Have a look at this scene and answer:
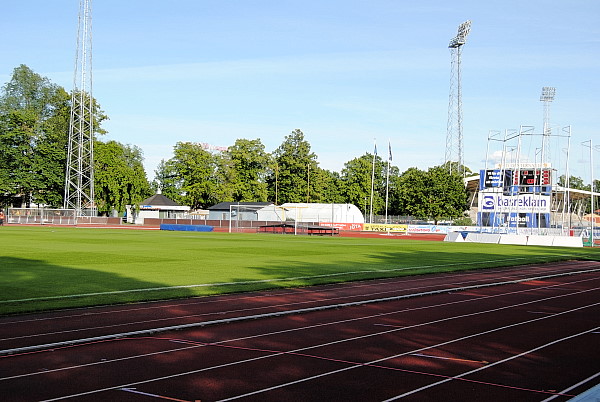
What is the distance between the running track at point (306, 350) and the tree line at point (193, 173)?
73.6m

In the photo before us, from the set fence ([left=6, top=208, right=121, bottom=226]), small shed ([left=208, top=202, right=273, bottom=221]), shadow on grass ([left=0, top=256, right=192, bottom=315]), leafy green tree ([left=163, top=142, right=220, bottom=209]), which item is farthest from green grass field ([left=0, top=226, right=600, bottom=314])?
leafy green tree ([left=163, top=142, right=220, bottom=209])

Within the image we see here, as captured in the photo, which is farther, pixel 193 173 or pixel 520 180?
pixel 193 173

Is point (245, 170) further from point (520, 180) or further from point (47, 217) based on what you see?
point (520, 180)

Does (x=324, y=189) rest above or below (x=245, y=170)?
below

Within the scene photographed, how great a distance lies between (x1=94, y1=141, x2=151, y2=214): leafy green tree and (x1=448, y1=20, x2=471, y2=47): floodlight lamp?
169 feet

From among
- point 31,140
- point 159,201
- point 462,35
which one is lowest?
point 159,201

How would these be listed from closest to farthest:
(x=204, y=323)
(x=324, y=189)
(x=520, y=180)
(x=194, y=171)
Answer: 1. (x=204, y=323)
2. (x=520, y=180)
3. (x=194, y=171)
4. (x=324, y=189)

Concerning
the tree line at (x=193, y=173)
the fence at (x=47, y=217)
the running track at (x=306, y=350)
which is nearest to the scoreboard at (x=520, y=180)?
the tree line at (x=193, y=173)

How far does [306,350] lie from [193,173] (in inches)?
3994

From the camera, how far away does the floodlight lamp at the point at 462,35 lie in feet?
325

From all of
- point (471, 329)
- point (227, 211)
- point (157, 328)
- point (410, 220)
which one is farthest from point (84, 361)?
point (227, 211)

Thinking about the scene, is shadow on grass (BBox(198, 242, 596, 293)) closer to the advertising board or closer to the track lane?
the track lane

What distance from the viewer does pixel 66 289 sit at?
1867 cm

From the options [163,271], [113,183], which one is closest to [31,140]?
[113,183]
